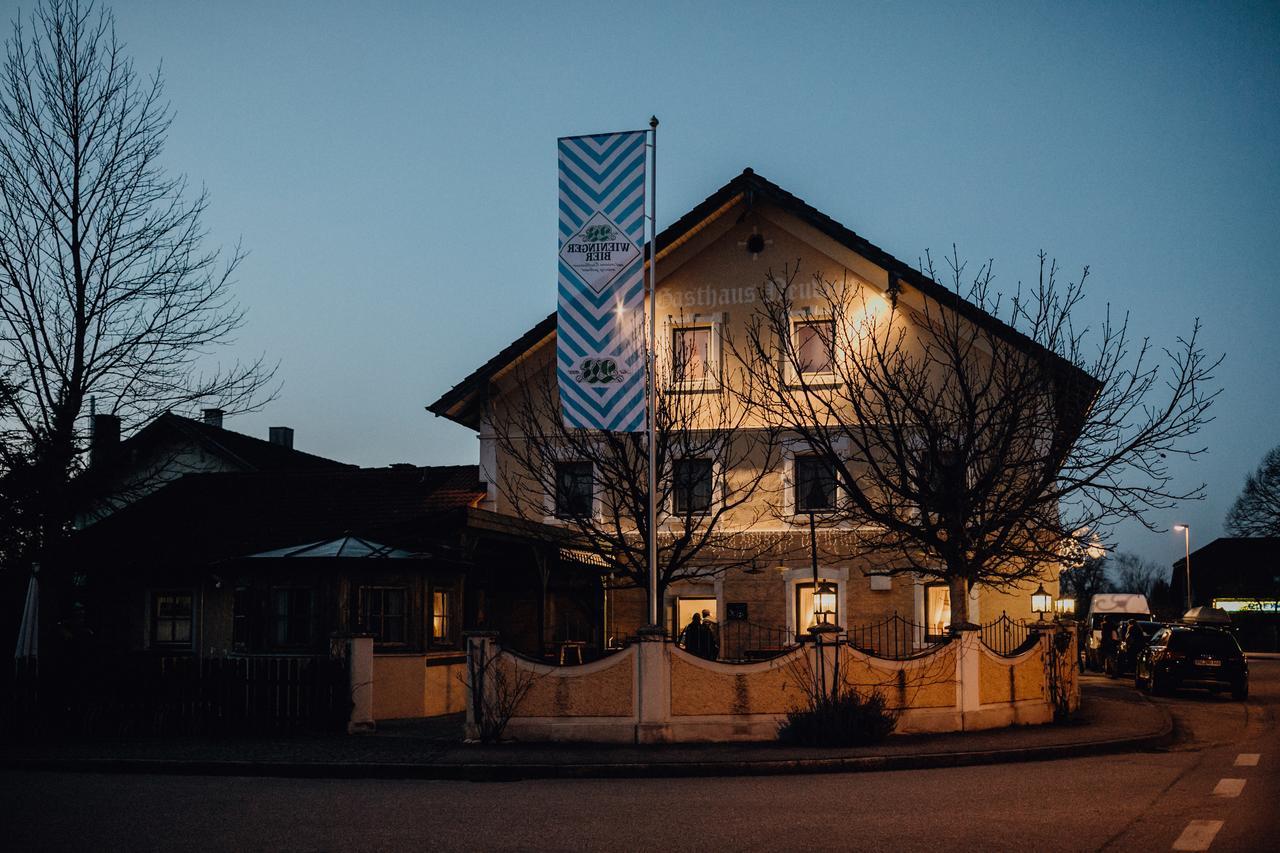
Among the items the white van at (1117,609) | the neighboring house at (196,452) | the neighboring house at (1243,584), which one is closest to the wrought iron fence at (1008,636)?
the neighboring house at (196,452)

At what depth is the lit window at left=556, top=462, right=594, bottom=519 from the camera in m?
23.1

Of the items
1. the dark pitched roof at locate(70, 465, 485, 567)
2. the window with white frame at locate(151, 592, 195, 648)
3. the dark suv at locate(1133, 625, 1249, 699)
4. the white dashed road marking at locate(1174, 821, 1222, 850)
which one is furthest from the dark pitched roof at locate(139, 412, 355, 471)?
the white dashed road marking at locate(1174, 821, 1222, 850)

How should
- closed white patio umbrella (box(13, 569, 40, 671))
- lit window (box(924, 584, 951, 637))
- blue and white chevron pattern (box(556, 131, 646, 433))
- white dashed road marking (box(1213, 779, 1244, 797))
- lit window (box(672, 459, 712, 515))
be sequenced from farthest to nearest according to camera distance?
lit window (box(924, 584, 951, 637)) → lit window (box(672, 459, 712, 515)) → closed white patio umbrella (box(13, 569, 40, 671)) → blue and white chevron pattern (box(556, 131, 646, 433)) → white dashed road marking (box(1213, 779, 1244, 797))

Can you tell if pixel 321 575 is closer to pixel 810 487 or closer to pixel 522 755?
pixel 522 755

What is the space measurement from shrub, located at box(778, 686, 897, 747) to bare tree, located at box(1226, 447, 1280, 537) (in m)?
66.0

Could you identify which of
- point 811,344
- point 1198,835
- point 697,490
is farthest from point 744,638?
point 1198,835

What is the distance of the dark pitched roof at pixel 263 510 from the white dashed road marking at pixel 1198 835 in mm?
19064

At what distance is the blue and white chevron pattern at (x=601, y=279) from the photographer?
1786cm

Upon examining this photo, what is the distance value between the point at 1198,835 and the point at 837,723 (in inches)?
265

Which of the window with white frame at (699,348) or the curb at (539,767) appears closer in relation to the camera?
the curb at (539,767)

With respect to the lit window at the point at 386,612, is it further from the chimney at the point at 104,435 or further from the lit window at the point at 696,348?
the lit window at the point at 696,348

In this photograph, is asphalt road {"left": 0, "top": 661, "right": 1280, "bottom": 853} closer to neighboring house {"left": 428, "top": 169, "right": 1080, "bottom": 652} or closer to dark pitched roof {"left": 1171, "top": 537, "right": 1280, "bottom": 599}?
neighboring house {"left": 428, "top": 169, "right": 1080, "bottom": 652}

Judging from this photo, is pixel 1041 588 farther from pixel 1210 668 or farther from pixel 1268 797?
pixel 1268 797

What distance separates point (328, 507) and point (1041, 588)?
54.1 feet
